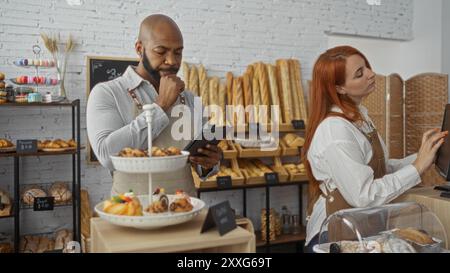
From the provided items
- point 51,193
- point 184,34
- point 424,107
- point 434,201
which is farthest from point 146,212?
point 424,107

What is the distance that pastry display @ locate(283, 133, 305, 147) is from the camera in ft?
13.2

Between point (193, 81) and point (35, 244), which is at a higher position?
point (193, 81)

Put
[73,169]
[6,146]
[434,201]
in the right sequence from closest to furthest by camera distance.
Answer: [434,201] < [6,146] < [73,169]

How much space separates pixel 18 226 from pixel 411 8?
4808mm

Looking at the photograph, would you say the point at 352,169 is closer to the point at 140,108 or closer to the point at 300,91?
the point at 140,108

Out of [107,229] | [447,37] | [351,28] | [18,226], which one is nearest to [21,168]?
[18,226]

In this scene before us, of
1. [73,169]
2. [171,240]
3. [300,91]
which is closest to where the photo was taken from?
[171,240]

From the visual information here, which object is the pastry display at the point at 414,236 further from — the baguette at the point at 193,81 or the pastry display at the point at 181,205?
the baguette at the point at 193,81

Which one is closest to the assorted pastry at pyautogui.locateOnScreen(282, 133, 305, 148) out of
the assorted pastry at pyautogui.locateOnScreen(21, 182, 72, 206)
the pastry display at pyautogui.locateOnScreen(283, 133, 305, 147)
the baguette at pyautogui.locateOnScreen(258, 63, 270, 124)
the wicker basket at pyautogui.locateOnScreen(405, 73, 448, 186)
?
the pastry display at pyautogui.locateOnScreen(283, 133, 305, 147)

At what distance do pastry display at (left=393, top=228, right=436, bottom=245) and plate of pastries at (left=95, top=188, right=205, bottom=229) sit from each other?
2.55 ft

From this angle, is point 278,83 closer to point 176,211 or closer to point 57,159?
point 57,159

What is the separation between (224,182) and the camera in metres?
3.63

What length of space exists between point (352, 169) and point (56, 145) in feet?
8.05

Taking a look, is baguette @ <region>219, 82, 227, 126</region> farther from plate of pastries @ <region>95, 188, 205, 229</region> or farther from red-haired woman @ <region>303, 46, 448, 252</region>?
plate of pastries @ <region>95, 188, 205, 229</region>
